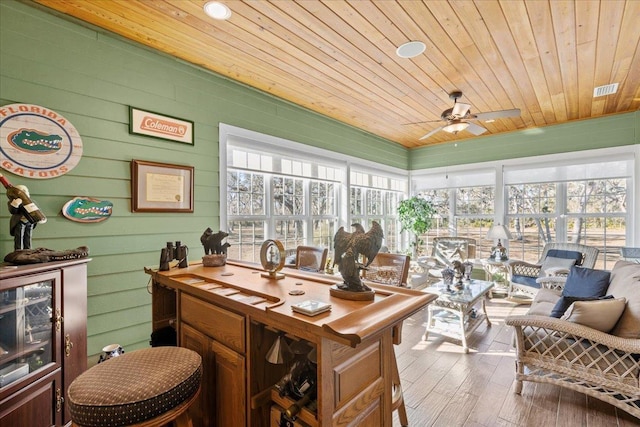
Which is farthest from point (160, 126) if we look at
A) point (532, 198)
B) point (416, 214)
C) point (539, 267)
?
point (532, 198)

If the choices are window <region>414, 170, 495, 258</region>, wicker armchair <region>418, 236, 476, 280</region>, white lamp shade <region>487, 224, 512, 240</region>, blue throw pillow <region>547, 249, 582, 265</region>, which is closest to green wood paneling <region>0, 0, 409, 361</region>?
wicker armchair <region>418, 236, 476, 280</region>

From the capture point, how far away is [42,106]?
2.00 meters

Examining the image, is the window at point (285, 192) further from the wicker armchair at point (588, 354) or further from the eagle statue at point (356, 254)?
the wicker armchair at point (588, 354)

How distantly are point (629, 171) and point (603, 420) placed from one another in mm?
3960

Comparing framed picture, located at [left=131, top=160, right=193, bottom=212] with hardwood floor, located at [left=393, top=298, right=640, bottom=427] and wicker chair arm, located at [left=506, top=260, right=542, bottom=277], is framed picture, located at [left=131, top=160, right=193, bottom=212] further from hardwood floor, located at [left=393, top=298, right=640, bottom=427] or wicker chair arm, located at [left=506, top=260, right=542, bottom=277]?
wicker chair arm, located at [left=506, top=260, right=542, bottom=277]

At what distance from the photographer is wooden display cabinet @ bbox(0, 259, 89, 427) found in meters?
1.46

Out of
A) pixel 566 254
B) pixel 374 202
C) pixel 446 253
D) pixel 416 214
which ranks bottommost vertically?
pixel 446 253

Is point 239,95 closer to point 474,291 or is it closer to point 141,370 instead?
point 141,370

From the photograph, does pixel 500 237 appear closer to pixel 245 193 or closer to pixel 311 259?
pixel 311 259

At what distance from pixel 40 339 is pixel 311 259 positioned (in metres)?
1.96

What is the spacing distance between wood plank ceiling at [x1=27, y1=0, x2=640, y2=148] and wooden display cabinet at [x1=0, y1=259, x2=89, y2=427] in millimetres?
1852

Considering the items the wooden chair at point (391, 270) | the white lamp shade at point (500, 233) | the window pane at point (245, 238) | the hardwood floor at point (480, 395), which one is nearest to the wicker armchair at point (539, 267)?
the white lamp shade at point (500, 233)

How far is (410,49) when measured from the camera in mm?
2455

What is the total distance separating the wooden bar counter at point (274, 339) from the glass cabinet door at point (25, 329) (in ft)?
2.16
